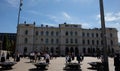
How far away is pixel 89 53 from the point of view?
7456 centimetres

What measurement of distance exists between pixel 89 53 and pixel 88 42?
204 inches

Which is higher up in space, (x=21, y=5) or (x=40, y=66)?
(x=21, y=5)

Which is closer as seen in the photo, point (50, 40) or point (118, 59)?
point (118, 59)

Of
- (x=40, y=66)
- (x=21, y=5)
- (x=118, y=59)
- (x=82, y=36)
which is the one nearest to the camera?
(x=118, y=59)

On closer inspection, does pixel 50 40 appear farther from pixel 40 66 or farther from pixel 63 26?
pixel 40 66

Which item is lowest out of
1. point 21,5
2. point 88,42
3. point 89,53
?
point 89,53

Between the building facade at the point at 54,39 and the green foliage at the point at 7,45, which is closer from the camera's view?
the building facade at the point at 54,39

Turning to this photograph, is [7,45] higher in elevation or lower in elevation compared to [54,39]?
lower

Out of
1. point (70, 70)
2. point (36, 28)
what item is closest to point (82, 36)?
point (36, 28)

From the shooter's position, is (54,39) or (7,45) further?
(7,45)

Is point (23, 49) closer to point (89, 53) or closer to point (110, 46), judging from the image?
point (89, 53)

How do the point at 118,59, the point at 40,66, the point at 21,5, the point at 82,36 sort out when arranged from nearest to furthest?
the point at 118,59 → the point at 40,66 → the point at 21,5 → the point at 82,36

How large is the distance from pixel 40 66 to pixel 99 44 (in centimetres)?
6411

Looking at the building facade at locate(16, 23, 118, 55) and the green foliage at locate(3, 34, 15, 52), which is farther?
the green foliage at locate(3, 34, 15, 52)
